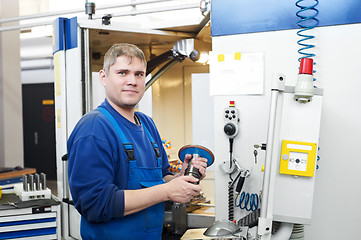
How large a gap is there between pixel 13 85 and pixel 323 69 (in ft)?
13.4

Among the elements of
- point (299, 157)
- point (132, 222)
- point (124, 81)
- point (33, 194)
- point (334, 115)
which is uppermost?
point (124, 81)

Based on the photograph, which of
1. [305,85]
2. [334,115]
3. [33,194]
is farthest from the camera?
[33,194]

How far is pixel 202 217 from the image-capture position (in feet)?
10.6

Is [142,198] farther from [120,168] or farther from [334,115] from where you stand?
[334,115]

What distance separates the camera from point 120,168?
1.48 m

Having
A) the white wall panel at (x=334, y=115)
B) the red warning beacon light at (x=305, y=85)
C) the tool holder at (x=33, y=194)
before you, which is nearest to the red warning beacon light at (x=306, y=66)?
the red warning beacon light at (x=305, y=85)

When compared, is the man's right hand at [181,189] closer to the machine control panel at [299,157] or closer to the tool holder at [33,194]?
the machine control panel at [299,157]

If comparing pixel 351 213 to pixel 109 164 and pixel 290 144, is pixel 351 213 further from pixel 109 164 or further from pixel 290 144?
pixel 109 164

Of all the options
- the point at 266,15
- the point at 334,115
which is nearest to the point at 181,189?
the point at 334,115

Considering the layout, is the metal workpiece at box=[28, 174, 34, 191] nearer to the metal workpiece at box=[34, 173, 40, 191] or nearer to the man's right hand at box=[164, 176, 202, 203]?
the metal workpiece at box=[34, 173, 40, 191]

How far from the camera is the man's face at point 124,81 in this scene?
1.54 metres

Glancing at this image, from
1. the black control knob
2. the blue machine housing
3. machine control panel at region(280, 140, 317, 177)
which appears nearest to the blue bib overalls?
machine control panel at region(280, 140, 317, 177)

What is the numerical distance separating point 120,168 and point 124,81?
32 centimetres

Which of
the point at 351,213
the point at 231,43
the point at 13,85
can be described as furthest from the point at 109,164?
the point at 13,85
